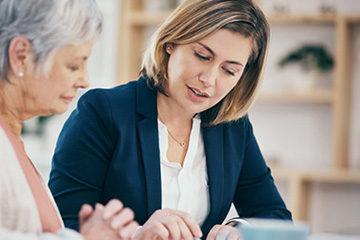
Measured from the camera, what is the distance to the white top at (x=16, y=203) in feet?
2.61

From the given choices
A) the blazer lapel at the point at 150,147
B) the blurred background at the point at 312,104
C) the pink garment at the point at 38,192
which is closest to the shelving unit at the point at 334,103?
the blurred background at the point at 312,104

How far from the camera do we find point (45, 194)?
2.96 ft

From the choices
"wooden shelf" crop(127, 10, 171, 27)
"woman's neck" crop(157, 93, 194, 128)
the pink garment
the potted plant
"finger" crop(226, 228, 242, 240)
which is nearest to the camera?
the pink garment

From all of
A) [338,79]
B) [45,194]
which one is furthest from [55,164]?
[338,79]

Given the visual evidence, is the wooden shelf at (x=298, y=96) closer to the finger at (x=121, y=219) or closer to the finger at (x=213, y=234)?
the finger at (x=213, y=234)

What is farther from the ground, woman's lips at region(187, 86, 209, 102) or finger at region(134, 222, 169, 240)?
woman's lips at region(187, 86, 209, 102)

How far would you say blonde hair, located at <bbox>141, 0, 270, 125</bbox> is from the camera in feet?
4.85

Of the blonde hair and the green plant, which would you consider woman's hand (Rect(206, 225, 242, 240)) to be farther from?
the green plant

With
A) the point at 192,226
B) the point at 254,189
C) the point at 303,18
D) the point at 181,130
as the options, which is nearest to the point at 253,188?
the point at 254,189

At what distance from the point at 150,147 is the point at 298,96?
2.56m

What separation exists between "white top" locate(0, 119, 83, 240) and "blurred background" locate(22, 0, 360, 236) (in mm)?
3129

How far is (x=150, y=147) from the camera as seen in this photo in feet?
5.01

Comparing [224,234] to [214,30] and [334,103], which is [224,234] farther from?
[334,103]

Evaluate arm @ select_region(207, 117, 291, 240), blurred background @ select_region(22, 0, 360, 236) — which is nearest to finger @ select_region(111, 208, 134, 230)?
arm @ select_region(207, 117, 291, 240)
